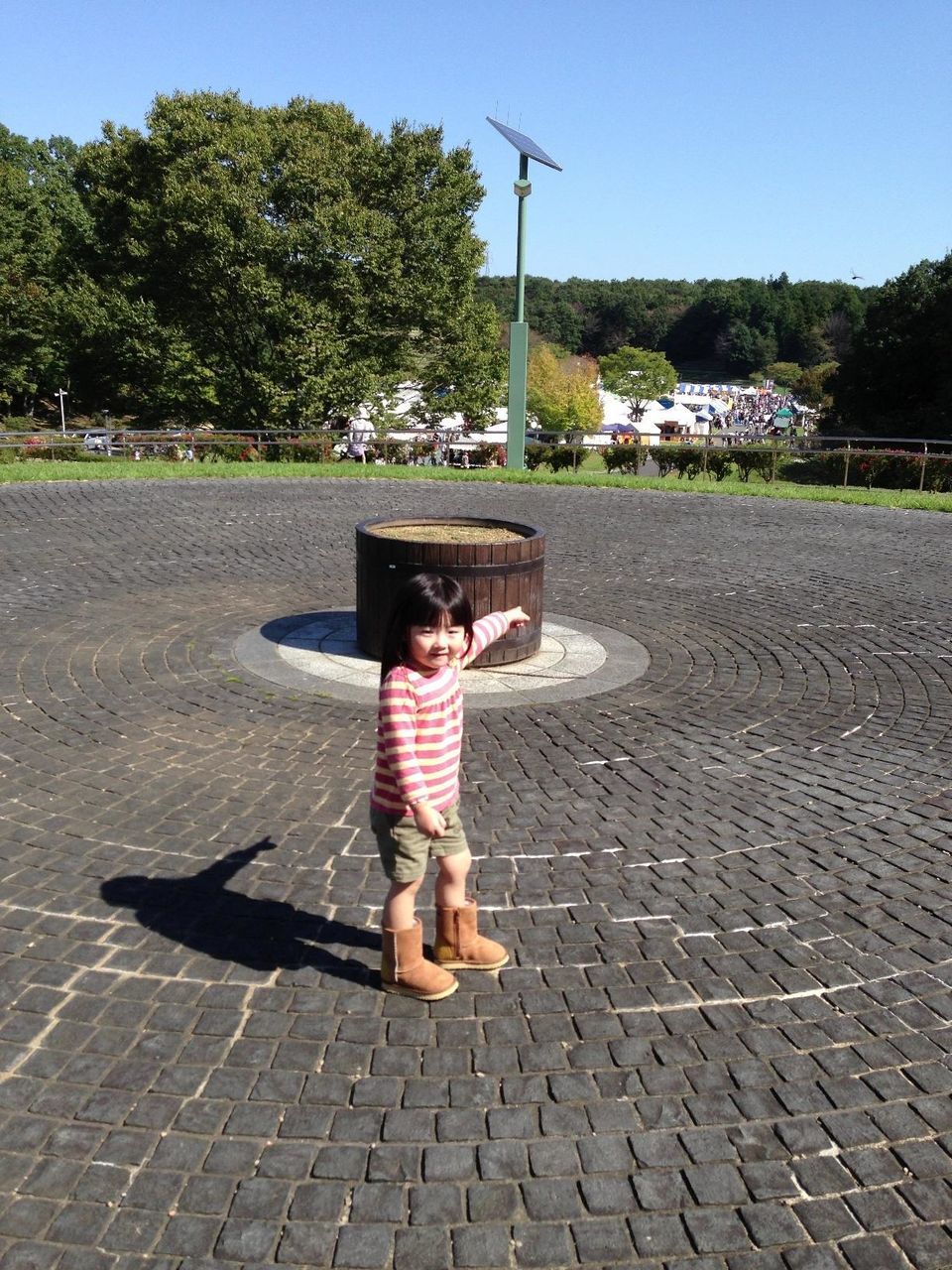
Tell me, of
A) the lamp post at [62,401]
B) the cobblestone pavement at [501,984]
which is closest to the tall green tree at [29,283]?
the lamp post at [62,401]

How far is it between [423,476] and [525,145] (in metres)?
7.42

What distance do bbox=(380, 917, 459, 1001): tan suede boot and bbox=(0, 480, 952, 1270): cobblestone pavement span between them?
0.28ft

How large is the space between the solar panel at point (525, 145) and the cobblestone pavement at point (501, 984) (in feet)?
53.1

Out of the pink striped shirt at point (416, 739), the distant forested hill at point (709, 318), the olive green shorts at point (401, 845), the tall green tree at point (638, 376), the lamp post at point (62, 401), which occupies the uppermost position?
the distant forested hill at point (709, 318)

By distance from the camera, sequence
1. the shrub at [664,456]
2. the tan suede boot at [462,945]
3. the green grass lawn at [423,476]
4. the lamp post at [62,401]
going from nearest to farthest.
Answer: the tan suede boot at [462,945]
the green grass lawn at [423,476]
the shrub at [664,456]
the lamp post at [62,401]

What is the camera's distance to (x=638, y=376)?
102m

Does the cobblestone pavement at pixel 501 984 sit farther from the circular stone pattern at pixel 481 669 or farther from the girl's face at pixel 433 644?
the girl's face at pixel 433 644

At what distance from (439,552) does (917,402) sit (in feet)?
137

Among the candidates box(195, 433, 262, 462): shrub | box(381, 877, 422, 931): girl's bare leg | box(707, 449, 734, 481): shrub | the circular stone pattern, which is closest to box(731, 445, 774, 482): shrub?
box(707, 449, 734, 481): shrub

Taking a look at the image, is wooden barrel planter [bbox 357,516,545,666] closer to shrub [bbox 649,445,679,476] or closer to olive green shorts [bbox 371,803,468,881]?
olive green shorts [bbox 371,803,468,881]

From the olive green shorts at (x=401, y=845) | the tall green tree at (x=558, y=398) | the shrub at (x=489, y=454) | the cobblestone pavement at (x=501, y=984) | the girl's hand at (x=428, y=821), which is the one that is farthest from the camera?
the tall green tree at (x=558, y=398)

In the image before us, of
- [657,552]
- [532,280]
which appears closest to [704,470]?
[657,552]

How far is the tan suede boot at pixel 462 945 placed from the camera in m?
3.94

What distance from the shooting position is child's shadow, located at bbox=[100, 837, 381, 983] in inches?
158
